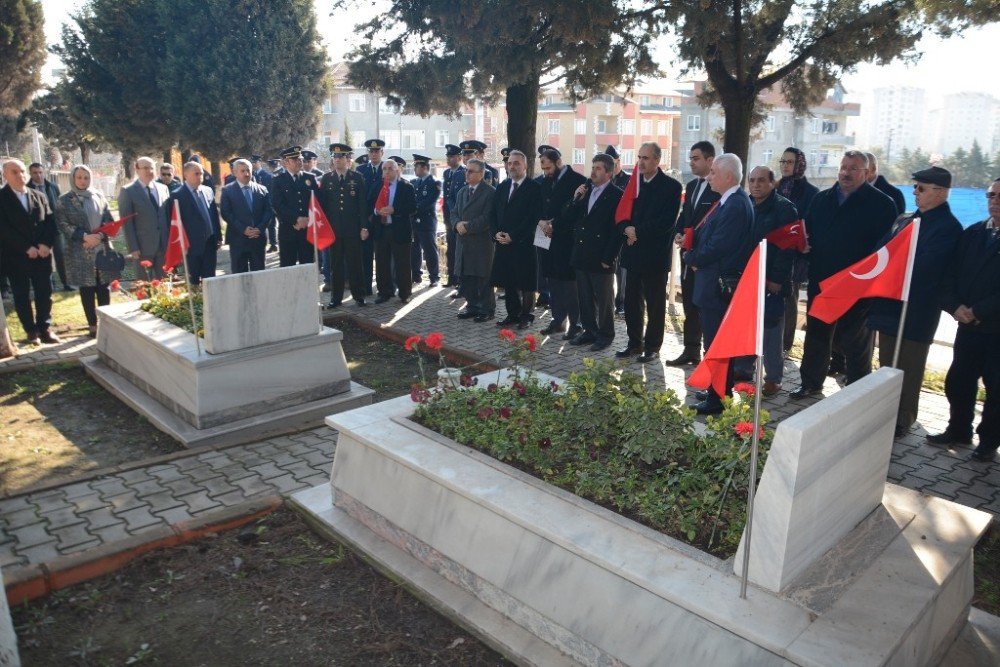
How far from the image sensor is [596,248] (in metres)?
8.09

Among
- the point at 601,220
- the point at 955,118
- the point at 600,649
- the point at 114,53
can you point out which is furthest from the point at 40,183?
the point at 955,118

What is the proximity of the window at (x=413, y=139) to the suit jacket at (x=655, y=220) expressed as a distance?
58.1 metres

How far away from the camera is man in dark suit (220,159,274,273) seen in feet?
33.8

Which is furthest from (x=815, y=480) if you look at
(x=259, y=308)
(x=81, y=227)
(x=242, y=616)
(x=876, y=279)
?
(x=81, y=227)

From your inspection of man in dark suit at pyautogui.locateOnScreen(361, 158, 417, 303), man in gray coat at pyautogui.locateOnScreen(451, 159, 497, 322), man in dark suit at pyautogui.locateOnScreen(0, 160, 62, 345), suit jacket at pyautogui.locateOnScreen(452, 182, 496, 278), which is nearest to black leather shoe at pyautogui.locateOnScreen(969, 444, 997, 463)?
man in gray coat at pyautogui.locateOnScreen(451, 159, 497, 322)

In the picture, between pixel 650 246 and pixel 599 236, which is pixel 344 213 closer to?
pixel 599 236

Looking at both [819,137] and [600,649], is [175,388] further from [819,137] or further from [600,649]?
[819,137]

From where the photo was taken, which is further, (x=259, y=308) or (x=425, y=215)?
(x=425, y=215)

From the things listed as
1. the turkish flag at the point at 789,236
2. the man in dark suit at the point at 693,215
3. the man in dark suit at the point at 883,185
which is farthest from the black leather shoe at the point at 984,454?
the man in dark suit at the point at 883,185

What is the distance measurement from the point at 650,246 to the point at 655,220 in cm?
26

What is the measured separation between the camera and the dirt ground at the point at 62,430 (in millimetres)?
5676

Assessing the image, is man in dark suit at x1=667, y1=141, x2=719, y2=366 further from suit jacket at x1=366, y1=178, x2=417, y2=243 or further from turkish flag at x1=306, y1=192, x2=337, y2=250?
suit jacket at x1=366, y1=178, x2=417, y2=243

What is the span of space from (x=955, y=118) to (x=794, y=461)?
205 m

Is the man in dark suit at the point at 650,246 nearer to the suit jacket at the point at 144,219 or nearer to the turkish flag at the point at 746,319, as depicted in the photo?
the turkish flag at the point at 746,319
